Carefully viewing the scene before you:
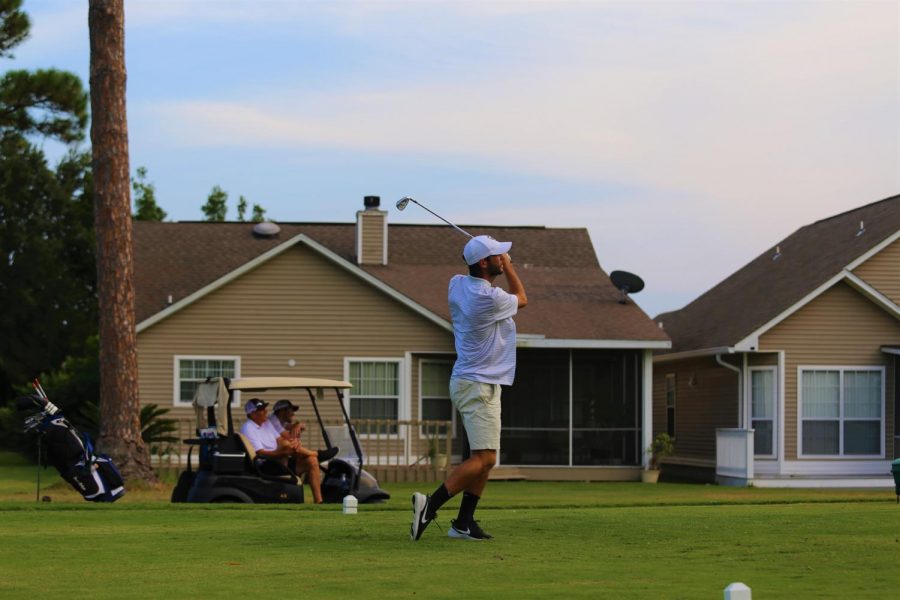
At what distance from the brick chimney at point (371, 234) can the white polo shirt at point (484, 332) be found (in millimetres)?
22425

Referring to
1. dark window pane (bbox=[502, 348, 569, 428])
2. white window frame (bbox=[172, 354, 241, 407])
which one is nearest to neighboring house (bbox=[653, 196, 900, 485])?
dark window pane (bbox=[502, 348, 569, 428])

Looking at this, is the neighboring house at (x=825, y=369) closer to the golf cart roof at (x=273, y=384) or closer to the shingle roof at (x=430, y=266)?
the shingle roof at (x=430, y=266)

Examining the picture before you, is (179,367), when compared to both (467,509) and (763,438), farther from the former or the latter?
(467,509)

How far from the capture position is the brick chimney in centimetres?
3219

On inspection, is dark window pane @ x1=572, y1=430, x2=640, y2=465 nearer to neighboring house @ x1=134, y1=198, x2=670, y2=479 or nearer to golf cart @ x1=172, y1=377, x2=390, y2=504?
neighboring house @ x1=134, y1=198, x2=670, y2=479

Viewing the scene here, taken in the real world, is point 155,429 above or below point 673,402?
below

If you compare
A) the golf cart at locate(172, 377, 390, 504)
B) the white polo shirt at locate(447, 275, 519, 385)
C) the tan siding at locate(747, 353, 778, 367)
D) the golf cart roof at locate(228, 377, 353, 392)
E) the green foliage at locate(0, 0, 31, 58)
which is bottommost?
the golf cart at locate(172, 377, 390, 504)

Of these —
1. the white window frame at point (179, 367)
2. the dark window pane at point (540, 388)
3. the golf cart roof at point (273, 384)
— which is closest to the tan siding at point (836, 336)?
the dark window pane at point (540, 388)

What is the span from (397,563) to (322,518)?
13.8 ft

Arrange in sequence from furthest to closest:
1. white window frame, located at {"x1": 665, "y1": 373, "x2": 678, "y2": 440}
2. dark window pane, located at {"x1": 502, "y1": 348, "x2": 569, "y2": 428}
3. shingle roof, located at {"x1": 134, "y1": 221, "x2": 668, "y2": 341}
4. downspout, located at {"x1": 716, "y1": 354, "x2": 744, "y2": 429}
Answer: white window frame, located at {"x1": 665, "y1": 373, "x2": 678, "y2": 440}, dark window pane, located at {"x1": 502, "y1": 348, "x2": 569, "y2": 428}, shingle roof, located at {"x1": 134, "y1": 221, "x2": 668, "y2": 341}, downspout, located at {"x1": 716, "y1": 354, "x2": 744, "y2": 429}

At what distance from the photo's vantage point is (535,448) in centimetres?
3036

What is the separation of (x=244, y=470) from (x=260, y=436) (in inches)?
28.9

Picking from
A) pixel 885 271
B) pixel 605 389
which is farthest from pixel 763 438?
pixel 885 271

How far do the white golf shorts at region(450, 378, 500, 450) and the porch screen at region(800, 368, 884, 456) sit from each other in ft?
69.0
